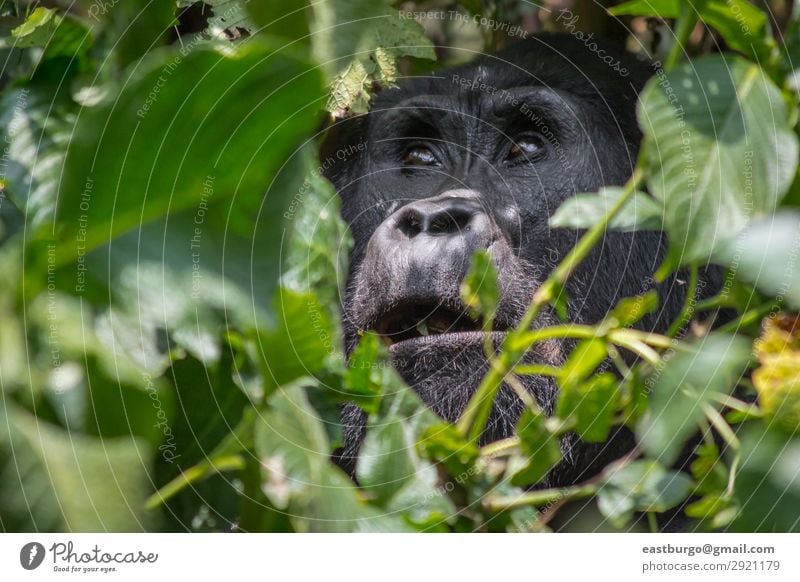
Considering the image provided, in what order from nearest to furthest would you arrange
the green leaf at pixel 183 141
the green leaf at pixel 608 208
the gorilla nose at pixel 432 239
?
the green leaf at pixel 183 141 < the green leaf at pixel 608 208 < the gorilla nose at pixel 432 239

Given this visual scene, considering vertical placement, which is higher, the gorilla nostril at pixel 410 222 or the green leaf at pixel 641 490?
the gorilla nostril at pixel 410 222

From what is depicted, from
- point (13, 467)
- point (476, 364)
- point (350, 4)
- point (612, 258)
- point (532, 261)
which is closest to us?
point (13, 467)

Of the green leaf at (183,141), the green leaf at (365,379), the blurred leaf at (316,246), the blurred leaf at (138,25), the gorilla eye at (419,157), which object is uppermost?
the gorilla eye at (419,157)

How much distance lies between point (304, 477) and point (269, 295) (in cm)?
27

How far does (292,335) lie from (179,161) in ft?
0.83

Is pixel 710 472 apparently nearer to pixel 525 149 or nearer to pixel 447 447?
pixel 447 447

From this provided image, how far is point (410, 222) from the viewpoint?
142 centimetres

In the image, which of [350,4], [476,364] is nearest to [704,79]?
[350,4]

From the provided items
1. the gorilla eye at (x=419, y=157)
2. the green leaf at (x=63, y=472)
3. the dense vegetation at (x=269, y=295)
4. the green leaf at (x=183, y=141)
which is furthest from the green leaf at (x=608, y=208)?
the gorilla eye at (x=419, y=157)

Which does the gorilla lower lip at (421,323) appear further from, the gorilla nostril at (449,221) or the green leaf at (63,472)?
the green leaf at (63,472)

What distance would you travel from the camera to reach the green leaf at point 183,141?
2.30 ft

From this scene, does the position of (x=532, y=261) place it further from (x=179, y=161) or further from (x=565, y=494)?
(x=179, y=161)

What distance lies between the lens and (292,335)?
37.2 inches

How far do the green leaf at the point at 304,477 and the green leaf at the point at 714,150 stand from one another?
37 cm
